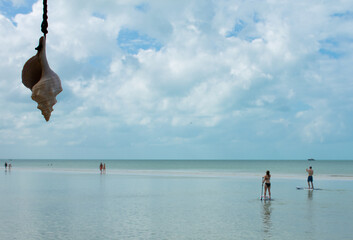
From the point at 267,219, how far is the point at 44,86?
15548mm

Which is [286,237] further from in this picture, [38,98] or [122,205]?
[38,98]

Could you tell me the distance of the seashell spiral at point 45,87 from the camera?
259 cm

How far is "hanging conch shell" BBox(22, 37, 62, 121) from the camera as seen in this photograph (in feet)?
8.50

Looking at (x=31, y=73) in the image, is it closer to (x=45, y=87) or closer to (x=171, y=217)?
(x=45, y=87)

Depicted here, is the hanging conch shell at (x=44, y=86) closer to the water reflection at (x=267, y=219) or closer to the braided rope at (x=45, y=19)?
the braided rope at (x=45, y=19)

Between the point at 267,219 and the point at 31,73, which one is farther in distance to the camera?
the point at 267,219

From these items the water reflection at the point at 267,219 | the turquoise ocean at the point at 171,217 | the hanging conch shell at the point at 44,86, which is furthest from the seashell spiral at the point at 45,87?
the water reflection at the point at 267,219

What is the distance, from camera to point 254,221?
53.1 ft

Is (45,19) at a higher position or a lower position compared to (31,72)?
higher

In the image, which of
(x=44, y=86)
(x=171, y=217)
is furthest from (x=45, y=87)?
(x=171, y=217)

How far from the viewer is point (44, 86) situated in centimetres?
259

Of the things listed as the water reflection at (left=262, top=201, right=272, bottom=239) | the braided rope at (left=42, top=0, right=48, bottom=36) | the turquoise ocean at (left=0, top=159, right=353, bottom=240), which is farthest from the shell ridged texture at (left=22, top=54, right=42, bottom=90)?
the water reflection at (left=262, top=201, right=272, bottom=239)

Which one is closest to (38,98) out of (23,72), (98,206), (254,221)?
(23,72)

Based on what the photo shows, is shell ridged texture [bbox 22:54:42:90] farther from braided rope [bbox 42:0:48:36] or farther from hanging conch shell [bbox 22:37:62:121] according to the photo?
braided rope [bbox 42:0:48:36]
